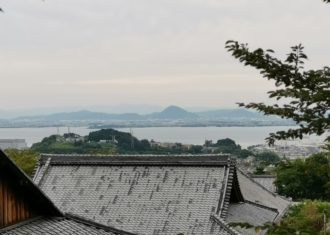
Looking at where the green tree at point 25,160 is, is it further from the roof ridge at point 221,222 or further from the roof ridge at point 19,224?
the roof ridge at point 19,224

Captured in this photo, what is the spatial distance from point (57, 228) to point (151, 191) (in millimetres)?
7550

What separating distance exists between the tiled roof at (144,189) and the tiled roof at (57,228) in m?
4.91

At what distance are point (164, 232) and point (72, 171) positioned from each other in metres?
5.16

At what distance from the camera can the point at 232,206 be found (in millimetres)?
17625

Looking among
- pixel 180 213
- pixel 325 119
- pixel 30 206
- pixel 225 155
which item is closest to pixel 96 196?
pixel 180 213

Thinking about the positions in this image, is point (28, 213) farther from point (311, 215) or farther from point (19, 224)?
point (311, 215)

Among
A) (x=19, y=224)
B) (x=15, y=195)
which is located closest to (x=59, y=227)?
(x=19, y=224)

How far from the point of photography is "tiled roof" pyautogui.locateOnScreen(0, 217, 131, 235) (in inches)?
336

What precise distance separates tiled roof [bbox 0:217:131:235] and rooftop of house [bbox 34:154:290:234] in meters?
5.32

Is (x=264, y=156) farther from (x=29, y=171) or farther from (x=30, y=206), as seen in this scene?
(x=30, y=206)

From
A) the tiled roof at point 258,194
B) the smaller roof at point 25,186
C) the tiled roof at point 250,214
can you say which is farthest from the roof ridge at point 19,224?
Result: the tiled roof at point 258,194

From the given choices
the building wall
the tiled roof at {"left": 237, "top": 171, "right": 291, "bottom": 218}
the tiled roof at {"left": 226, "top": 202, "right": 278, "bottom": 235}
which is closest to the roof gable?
the building wall

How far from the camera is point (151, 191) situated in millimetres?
16594

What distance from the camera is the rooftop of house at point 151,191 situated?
604 inches
